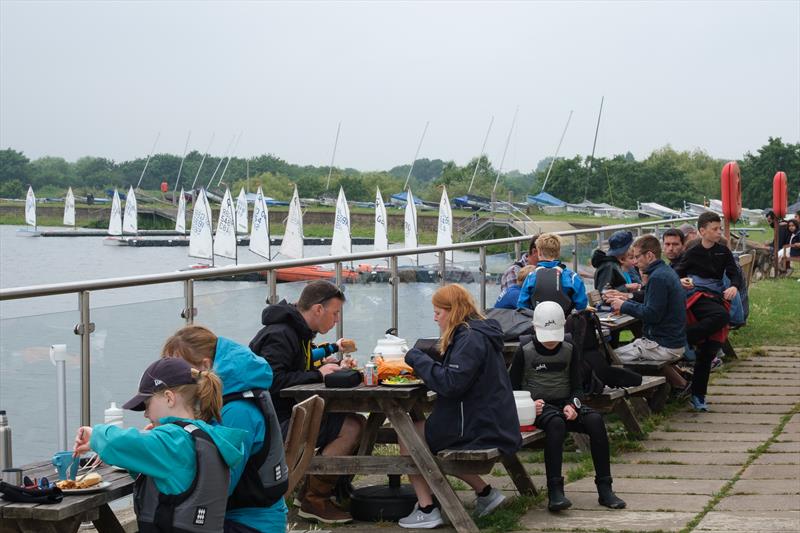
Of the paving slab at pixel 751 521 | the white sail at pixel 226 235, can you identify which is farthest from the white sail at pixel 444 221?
the paving slab at pixel 751 521

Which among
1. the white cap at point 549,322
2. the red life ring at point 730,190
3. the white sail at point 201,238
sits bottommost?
the white sail at point 201,238

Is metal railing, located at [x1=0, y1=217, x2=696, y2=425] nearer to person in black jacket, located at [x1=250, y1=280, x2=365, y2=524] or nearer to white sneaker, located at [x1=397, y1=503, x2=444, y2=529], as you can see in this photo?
person in black jacket, located at [x1=250, y1=280, x2=365, y2=524]

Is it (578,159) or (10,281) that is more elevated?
(578,159)

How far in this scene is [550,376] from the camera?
24.2 ft

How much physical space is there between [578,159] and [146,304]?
121457 millimetres

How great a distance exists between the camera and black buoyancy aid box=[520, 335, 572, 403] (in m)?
7.38

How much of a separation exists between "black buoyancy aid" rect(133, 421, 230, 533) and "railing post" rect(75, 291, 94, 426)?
2.17 m

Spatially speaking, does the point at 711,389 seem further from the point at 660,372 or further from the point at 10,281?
the point at 10,281

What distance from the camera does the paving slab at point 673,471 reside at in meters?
7.78

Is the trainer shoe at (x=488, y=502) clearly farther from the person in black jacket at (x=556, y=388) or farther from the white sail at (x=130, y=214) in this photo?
the white sail at (x=130, y=214)

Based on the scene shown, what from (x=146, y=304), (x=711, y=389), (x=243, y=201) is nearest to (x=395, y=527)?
(x=146, y=304)

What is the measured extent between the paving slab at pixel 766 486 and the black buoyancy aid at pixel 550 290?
2.08m

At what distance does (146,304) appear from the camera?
6.65 meters

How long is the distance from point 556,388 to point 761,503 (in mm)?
1378
